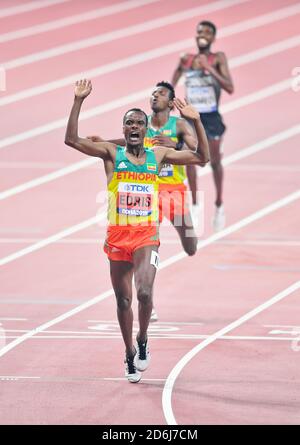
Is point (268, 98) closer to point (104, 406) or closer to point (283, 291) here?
point (283, 291)

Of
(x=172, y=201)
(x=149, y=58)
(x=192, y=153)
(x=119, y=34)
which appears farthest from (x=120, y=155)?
(x=119, y=34)

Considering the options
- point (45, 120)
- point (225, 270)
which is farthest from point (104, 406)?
point (45, 120)

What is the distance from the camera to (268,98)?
86.2 feet

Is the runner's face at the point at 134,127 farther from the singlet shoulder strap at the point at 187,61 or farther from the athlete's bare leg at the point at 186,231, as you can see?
the singlet shoulder strap at the point at 187,61

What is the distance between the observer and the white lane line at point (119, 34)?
94.4ft

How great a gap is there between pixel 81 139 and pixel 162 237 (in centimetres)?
701

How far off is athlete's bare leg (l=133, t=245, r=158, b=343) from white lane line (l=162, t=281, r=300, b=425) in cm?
61

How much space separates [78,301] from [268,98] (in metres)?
12.4

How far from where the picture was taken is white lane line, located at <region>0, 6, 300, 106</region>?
2648cm

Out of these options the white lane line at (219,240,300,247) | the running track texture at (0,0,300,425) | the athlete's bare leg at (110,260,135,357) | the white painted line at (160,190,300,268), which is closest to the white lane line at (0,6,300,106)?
the running track texture at (0,0,300,425)

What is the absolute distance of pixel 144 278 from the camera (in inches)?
441

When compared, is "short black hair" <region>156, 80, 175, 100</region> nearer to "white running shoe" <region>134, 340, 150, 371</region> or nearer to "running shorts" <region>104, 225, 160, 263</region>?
"running shorts" <region>104, 225, 160, 263</region>

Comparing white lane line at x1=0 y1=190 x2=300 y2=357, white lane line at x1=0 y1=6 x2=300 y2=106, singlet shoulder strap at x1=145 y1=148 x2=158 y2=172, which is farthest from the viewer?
white lane line at x1=0 y1=6 x2=300 y2=106
